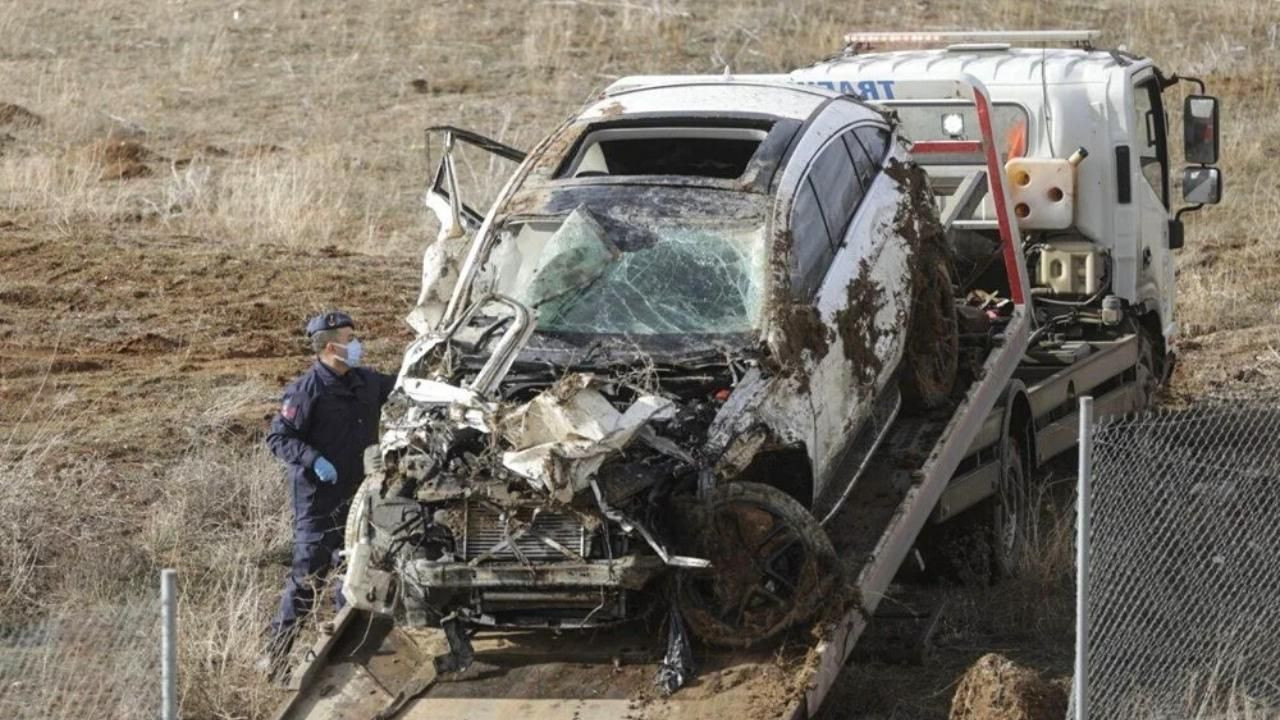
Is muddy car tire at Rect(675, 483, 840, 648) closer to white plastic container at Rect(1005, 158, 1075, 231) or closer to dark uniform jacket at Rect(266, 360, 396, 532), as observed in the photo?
dark uniform jacket at Rect(266, 360, 396, 532)

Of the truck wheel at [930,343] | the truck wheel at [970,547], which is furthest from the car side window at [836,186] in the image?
the truck wheel at [970,547]

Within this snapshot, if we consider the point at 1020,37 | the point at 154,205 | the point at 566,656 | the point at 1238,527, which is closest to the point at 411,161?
the point at 154,205

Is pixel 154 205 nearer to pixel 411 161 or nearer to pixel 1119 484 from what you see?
pixel 411 161

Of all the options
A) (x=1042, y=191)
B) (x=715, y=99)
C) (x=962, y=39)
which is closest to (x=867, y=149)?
(x=715, y=99)

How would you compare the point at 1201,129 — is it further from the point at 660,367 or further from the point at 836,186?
the point at 660,367

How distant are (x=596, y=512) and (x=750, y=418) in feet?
2.94

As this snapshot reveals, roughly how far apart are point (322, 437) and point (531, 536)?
7.13ft

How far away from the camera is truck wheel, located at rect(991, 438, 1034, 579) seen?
11031mm

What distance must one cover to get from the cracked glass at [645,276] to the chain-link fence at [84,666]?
221 cm

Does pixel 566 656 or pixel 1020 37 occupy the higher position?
pixel 1020 37

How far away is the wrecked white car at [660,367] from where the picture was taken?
8047 mm

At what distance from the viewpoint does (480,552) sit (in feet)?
26.7

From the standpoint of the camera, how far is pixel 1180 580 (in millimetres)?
10430

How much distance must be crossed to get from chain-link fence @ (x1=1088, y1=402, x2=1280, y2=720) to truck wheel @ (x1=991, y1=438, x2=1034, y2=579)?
0.48m
